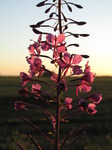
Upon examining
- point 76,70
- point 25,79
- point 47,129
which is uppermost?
point 76,70

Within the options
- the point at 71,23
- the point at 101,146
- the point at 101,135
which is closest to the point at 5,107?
the point at 101,135

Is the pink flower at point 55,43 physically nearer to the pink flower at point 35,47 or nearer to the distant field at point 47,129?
the pink flower at point 35,47

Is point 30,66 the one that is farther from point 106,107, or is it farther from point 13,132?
point 106,107

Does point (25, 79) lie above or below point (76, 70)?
below

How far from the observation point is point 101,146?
20.1 m

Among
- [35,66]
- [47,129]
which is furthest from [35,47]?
[47,129]

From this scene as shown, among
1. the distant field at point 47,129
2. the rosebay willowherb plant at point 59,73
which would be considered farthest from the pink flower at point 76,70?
the distant field at point 47,129

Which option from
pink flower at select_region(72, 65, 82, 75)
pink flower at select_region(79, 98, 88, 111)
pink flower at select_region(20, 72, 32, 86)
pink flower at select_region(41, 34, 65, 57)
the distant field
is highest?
pink flower at select_region(41, 34, 65, 57)

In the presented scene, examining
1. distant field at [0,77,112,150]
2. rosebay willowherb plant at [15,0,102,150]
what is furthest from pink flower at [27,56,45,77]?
distant field at [0,77,112,150]

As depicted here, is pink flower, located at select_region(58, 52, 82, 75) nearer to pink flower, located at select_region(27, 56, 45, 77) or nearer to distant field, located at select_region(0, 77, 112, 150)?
pink flower, located at select_region(27, 56, 45, 77)

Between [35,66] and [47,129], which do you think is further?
[47,129]

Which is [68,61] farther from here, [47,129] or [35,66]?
[47,129]

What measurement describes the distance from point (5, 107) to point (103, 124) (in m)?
12.1

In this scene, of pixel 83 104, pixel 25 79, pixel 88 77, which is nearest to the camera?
pixel 83 104
